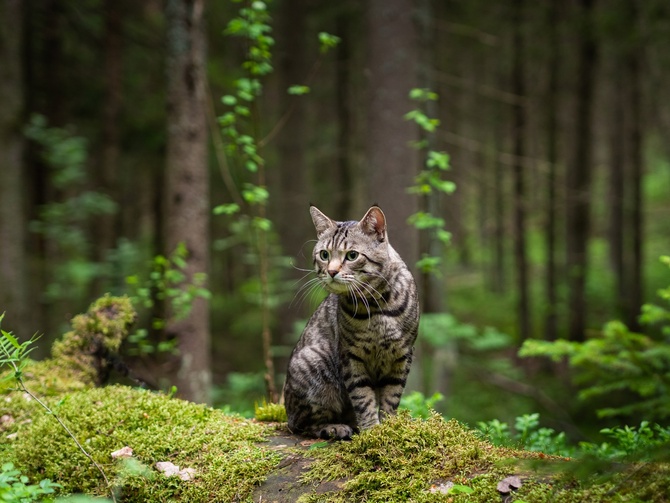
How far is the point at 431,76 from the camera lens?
8992 millimetres

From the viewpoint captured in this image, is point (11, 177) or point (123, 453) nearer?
point (123, 453)

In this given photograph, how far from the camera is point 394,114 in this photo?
297 inches

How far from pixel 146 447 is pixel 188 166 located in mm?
3619

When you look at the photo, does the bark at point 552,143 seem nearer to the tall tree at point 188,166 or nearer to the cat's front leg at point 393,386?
the tall tree at point 188,166

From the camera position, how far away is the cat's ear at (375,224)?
12.1 ft

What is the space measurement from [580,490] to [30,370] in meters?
4.68

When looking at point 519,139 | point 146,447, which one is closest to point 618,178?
point 519,139

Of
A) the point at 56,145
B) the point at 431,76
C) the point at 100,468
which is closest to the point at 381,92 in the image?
the point at 431,76

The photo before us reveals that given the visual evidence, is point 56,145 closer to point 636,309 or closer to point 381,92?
point 381,92

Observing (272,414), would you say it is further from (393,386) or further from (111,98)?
(111,98)

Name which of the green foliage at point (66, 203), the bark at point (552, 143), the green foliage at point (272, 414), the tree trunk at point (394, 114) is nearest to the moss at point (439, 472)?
the green foliage at point (272, 414)

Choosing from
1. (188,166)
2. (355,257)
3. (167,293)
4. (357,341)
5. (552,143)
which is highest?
(552,143)

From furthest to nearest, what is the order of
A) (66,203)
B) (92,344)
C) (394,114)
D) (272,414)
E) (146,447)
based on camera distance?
A: (66,203)
(394,114)
(92,344)
(272,414)
(146,447)

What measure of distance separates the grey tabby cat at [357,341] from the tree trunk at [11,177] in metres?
5.40
